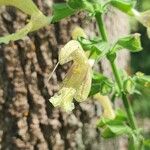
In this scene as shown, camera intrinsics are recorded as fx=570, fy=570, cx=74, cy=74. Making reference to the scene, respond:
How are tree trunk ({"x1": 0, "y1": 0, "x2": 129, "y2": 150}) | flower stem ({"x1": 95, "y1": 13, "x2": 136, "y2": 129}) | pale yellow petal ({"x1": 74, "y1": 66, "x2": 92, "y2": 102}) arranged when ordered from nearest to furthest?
pale yellow petal ({"x1": 74, "y1": 66, "x2": 92, "y2": 102})
flower stem ({"x1": 95, "y1": 13, "x2": 136, "y2": 129})
tree trunk ({"x1": 0, "y1": 0, "x2": 129, "y2": 150})

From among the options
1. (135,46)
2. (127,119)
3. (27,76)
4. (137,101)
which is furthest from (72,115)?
(137,101)

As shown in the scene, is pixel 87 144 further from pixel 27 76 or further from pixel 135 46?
pixel 135 46

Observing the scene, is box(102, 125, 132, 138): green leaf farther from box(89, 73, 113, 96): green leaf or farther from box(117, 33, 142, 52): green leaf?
box(117, 33, 142, 52): green leaf

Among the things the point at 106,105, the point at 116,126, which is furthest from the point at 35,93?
the point at 116,126

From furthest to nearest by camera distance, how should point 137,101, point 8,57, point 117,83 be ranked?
1. point 137,101
2. point 8,57
3. point 117,83

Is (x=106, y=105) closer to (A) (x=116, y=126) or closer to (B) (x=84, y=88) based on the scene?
(A) (x=116, y=126)

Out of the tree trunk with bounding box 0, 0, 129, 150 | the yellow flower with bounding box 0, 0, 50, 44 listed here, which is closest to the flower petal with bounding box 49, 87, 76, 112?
the yellow flower with bounding box 0, 0, 50, 44

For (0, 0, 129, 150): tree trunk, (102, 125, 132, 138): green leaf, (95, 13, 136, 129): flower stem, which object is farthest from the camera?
(0, 0, 129, 150): tree trunk
